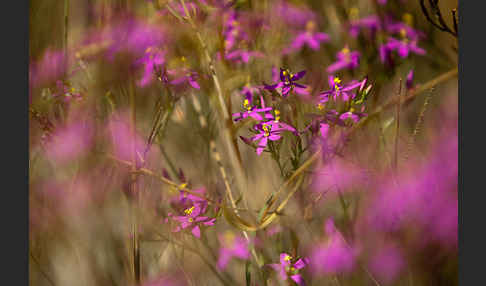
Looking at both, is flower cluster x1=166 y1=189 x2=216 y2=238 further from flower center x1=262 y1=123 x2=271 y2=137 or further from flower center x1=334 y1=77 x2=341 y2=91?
flower center x1=334 y1=77 x2=341 y2=91

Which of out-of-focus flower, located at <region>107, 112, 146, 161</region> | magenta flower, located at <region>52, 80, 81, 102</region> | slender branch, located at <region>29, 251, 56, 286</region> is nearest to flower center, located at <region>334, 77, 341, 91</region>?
out-of-focus flower, located at <region>107, 112, 146, 161</region>

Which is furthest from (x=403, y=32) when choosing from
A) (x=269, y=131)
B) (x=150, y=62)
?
(x=150, y=62)

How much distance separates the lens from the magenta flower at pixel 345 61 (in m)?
0.68

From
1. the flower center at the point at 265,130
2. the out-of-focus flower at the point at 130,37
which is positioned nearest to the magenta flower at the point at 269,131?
the flower center at the point at 265,130

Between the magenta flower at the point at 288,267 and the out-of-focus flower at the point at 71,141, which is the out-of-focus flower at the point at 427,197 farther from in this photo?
the out-of-focus flower at the point at 71,141

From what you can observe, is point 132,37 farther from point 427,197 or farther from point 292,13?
point 427,197

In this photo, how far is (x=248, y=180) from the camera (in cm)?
65

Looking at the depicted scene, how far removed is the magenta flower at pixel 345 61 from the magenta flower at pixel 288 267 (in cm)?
31

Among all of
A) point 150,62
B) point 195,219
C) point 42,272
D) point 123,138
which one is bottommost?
point 42,272

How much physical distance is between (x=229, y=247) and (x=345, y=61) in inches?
14.1

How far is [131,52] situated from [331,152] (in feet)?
1.29

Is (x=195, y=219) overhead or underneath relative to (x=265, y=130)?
underneath

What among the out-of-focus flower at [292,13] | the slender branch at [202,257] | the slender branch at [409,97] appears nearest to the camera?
the slender branch at [409,97]

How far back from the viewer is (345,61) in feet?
2.25
